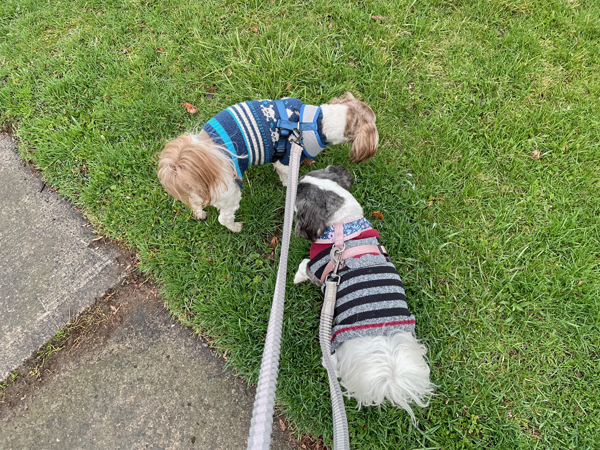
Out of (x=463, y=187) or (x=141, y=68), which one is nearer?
(x=463, y=187)

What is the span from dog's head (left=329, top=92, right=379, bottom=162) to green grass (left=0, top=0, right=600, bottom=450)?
0.49 metres

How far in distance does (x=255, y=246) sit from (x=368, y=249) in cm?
128

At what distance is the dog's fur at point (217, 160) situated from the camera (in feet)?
7.40

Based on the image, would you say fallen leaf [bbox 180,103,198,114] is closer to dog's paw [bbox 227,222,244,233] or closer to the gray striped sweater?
dog's paw [bbox 227,222,244,233]

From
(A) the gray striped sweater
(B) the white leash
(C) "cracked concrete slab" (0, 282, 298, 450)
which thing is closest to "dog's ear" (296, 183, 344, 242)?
(B) the white leash

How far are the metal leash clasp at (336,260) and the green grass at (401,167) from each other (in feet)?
2.59

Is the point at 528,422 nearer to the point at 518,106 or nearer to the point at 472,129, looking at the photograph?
the point at 472,129

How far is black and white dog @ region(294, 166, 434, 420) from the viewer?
77.9 inches

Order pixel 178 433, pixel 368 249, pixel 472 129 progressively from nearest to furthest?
pixel 368 249, pixel 178 433, pixel 472 129

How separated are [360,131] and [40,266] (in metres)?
3.22

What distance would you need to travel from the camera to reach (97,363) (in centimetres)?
266

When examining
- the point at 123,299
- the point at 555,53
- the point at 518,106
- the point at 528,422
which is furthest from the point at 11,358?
the point at 555,53

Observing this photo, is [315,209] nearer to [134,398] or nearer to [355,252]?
[355,252]

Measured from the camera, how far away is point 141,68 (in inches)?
148
